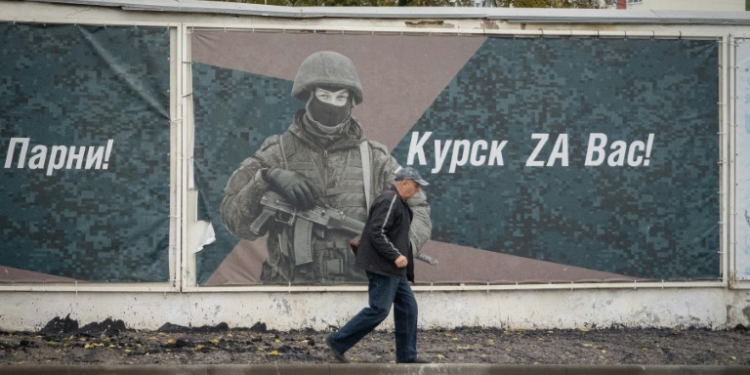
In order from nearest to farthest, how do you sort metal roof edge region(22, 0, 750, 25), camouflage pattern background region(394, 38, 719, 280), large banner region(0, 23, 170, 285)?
large banner region(0, 23, 170, 285) → metal roof edge region(22, 0, 750, 25) → camouflage pattern background region(394, 38, 719, 280)

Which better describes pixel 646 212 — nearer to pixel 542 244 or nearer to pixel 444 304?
pixel 542 244

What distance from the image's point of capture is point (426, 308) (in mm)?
10453

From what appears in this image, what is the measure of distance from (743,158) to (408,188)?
4427mm

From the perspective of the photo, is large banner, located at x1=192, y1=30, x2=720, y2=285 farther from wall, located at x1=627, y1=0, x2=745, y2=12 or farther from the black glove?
wall, located at x1=627, y1=0, x2=745, y2=12

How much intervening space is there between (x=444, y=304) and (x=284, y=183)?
2177mm

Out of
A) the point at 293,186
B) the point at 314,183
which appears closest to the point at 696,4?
the point at 314,183

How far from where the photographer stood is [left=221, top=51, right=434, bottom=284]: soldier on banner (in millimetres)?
10219

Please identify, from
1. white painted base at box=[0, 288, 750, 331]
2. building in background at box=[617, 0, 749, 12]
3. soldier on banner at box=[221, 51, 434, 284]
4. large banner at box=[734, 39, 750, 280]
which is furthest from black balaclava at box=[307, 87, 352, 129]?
building in background at box=[617, 0, 749, 12]

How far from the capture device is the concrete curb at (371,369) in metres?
8.23

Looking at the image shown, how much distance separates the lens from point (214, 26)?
Answer: 10.2 meters

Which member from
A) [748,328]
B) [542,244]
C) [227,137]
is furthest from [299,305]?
[748,328]

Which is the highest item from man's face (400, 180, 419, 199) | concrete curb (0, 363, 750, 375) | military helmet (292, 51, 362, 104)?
military helmet (292, 51, 362, 104)

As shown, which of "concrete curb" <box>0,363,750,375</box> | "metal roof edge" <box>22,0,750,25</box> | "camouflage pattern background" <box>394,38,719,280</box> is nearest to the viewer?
"concrete curb" <box>0,363,750,375</box>

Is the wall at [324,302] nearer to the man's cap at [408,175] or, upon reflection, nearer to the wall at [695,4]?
the man's cap at [408,175]
